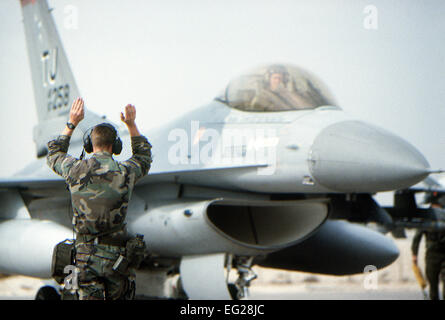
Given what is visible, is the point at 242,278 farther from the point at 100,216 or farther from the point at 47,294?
the point at 47,294

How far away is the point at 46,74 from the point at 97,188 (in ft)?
18.2

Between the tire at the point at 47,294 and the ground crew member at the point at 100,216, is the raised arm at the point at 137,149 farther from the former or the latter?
the tire at the point at 47,294

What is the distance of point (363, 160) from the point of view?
4.35 m

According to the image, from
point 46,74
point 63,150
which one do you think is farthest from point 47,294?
point 63,150

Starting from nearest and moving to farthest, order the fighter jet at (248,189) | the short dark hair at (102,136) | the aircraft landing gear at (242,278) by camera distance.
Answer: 1. the short dark hair at (102,136)
2. the fighter jet at (248,189)
3. the aircraft landing gear at (242,278)

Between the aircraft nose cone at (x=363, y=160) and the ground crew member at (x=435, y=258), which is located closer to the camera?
the aircraft nose cone at (x=363, y=160)

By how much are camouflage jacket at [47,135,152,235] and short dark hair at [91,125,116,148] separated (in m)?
0.06

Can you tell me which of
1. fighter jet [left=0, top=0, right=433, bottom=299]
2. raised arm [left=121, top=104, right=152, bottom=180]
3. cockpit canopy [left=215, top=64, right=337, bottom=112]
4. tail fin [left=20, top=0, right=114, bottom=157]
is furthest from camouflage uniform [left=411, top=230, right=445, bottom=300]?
raised arm [left=121, top=104, right=152, bottom=180]

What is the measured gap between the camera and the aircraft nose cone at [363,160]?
14.0ft

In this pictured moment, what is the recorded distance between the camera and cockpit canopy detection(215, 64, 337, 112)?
5.15 m

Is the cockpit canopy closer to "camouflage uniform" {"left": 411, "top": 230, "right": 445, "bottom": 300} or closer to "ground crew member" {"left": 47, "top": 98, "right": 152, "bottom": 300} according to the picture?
"ground crew member" {"left": 47, "top": 98, "right": 152, "bottom": 300}

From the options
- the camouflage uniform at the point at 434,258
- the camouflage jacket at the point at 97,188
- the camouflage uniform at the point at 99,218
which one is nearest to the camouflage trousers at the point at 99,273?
the camouflage uniform at the point at 99,218
